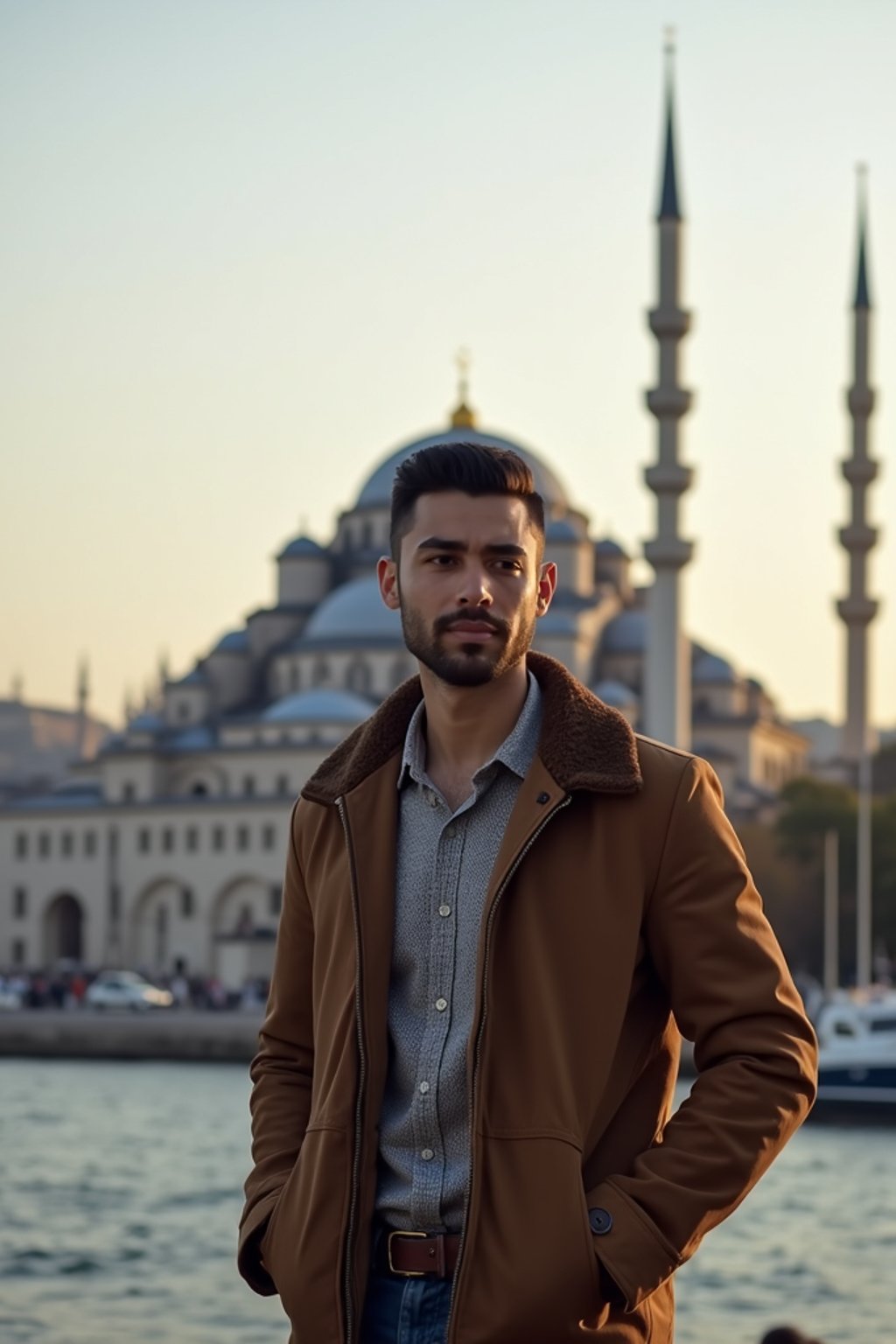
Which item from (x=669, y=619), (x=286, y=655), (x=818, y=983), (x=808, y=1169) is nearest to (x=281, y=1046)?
(x=808, y=1169)

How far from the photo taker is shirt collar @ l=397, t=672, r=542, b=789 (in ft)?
9.61

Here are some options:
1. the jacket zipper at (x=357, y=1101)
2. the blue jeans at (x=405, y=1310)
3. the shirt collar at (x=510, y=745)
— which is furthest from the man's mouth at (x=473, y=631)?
the blue jeans at (x=405, y=1310)

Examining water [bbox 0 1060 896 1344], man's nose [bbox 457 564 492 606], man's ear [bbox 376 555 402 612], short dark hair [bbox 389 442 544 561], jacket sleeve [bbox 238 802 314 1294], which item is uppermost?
short dark hair [bbox 389 442 544 561]

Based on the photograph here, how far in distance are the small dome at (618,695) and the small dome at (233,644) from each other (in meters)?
9.97

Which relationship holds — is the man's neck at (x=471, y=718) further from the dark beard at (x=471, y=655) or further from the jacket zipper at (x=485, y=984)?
the jacket zipper at (x=485, y=984)

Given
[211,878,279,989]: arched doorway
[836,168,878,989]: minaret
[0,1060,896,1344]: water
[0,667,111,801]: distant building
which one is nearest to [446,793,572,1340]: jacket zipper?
[0,1060,896,1344]: water

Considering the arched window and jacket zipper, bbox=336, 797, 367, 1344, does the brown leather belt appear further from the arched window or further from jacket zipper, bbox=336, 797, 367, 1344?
the arched window

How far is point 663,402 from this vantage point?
4422 centimetres

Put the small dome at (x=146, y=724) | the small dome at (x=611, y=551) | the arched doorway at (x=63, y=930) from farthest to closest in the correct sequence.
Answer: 1. the small dome at (x=611, y=551)
2. the small dome at (x=146, y=724)
3. the arched doorway at (x=63, y=930)

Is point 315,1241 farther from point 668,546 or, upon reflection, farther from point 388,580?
point 668,546

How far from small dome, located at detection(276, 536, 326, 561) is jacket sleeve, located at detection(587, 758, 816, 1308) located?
6802 centimetres

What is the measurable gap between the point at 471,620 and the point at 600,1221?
2.24 feet

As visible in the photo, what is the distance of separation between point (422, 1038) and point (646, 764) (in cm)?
39

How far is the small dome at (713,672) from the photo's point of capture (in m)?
67.6
